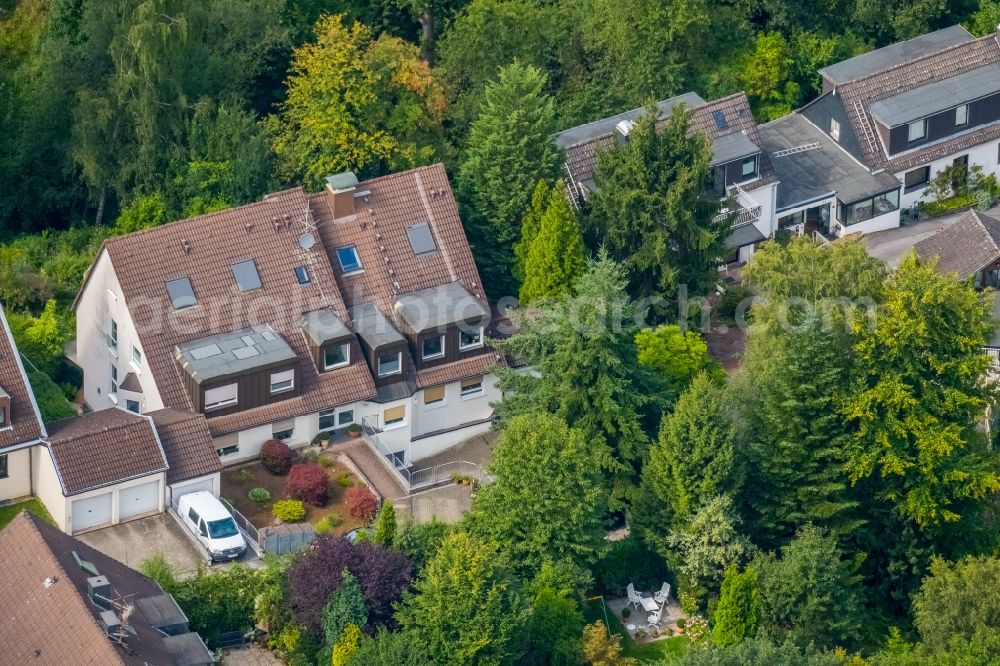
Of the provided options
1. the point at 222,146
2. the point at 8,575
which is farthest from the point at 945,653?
the point at 222,146

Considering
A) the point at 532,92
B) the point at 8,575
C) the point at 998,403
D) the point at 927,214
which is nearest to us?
the point at 8,575

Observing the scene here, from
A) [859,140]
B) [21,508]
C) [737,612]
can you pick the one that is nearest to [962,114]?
A: [859,140]

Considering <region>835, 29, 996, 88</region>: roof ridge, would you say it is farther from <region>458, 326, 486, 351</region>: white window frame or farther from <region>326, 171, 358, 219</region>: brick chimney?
<region>326, 171, 358, 219</region>: brick chimney

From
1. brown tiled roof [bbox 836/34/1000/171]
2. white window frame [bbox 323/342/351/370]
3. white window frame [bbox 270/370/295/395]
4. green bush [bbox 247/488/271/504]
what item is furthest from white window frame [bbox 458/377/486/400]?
brown tiled roof [bbox 836/34/1000/171]

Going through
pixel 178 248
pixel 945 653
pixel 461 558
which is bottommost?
pixel 945 653

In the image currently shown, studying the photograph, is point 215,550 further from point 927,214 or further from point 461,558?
point 927,214

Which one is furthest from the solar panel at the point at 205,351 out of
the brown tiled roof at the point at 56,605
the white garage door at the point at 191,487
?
the brown tiled roof at the point at 56,605

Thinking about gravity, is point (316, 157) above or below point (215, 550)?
above

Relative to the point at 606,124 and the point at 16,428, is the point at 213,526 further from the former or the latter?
the point at 606,124
